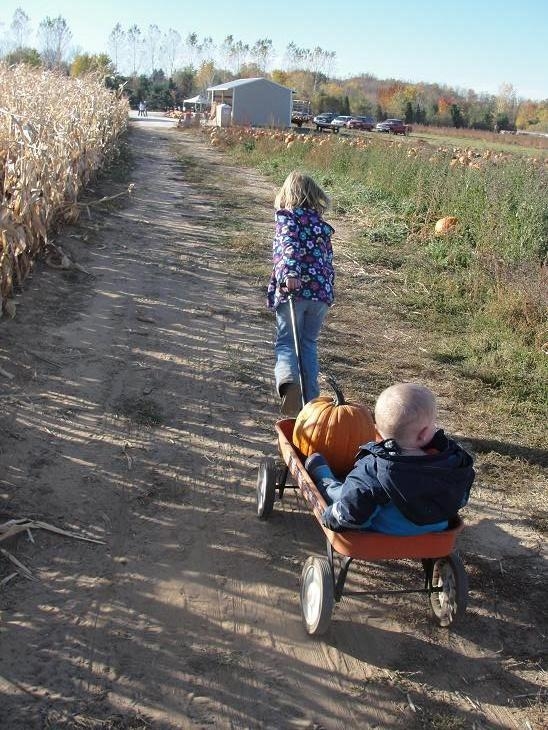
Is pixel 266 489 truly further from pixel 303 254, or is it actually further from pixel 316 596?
pixel 303 254

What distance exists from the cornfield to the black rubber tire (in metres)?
3.43

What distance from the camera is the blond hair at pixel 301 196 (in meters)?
5.06

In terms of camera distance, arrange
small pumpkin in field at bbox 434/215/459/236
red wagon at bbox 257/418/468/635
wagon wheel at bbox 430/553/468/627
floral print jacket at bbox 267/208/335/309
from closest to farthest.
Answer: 1. red wagon at bbox 257/418/468/635
2. wagon wheel at bbox 430/553/468/627
3. floral print jacket at bbox 267/208/335/309
4. small pumpkin in field at bbox 434/215/459/236

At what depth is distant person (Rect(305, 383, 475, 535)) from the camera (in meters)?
2.98

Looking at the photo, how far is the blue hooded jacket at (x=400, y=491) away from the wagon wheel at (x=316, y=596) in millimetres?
194

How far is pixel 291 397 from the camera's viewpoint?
5031mm

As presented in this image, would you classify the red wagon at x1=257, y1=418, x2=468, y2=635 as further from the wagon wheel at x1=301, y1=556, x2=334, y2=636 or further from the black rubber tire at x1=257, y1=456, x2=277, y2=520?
the black rubber tire at x1=257, y1=456, x2=277, y2=520

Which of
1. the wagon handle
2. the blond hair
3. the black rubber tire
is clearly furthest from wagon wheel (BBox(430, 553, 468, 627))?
the blond hair

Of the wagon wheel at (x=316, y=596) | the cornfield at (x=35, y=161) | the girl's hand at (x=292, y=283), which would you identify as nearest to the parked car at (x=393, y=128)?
the cornfield at (x=35, y=161)

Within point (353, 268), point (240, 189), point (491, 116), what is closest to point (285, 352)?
point (353, 268)

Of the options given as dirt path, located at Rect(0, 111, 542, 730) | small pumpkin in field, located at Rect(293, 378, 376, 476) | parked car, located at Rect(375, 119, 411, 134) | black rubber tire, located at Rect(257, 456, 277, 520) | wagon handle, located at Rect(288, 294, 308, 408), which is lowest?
dirt path, located at Rect(0, 111, 542, 730)

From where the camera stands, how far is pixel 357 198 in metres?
14.4

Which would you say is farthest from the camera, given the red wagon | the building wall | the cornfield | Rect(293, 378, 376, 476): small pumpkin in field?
the building wall

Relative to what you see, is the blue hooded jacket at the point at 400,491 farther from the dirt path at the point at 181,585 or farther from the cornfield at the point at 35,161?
the cornfield at the point at 35,161
